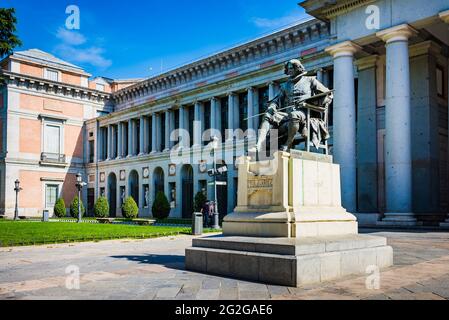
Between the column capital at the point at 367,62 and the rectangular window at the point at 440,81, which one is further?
the column capital at the point at 367,62

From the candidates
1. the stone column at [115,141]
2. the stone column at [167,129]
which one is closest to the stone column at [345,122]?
the stone column at [167,129]

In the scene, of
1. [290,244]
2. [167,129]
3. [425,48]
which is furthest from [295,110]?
[167,129]

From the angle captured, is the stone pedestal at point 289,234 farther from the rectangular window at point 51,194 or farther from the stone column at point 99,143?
the stone column at point 99,143

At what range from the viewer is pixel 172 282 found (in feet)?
22.8

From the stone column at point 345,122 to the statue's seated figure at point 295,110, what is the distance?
48.2ft

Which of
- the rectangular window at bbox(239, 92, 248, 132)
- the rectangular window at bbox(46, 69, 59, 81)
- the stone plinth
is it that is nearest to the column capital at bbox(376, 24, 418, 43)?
the stone plinth

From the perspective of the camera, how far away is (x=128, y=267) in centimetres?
891

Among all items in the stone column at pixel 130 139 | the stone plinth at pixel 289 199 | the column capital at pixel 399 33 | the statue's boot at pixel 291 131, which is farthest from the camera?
the stone column at pixel 130 139

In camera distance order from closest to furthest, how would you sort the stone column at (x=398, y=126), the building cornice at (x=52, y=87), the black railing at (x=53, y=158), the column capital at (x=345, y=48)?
the stone column at (x=398, y=126) < the column capital at (x=345, y=48) < the building cornice at (x=52, y=87) < the black railing at (x=53, y=158)

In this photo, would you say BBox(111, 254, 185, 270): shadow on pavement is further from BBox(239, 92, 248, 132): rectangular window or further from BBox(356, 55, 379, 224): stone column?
BBox(239, 92, 248, 132): rectangular window

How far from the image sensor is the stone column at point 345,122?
23000 millimetres

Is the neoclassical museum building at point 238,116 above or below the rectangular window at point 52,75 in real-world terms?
below
